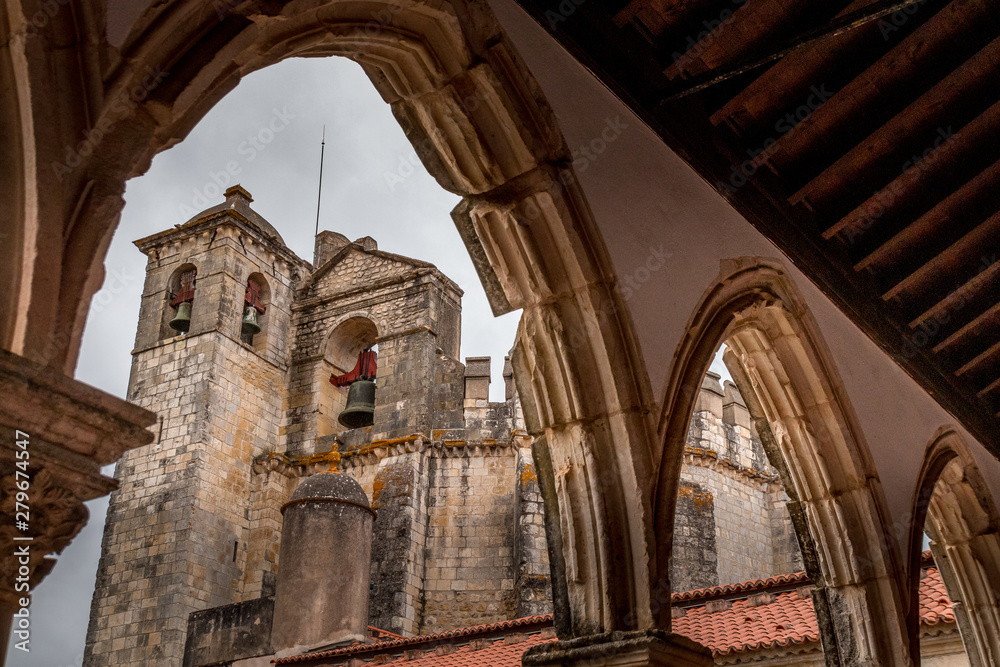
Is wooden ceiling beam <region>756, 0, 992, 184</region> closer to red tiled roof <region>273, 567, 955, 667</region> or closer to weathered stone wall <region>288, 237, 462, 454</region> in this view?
red tiled roof <region>273, 567, 955, 667</region>

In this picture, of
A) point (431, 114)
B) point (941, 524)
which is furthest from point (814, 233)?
point (431, 114)

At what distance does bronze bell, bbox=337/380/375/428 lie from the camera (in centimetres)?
1354

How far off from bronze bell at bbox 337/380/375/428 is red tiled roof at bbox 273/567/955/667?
5.07 metres

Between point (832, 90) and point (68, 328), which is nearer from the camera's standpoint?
point (68, 328)

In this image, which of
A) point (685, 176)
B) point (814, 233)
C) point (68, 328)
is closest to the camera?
point (68, 328)

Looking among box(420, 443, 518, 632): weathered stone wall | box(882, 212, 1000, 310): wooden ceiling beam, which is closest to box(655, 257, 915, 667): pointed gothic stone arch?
box(882, 212, 1000, 310): wooden ceiling beam

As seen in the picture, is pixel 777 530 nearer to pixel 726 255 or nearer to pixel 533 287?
pixel 726 255

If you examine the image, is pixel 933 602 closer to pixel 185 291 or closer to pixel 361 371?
pixel 361 371

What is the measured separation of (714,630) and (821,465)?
3019 mm

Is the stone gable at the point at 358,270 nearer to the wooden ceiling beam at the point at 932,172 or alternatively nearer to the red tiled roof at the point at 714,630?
the red tiled roof at the point at 714,630

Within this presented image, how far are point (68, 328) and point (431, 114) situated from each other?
1.71 meters

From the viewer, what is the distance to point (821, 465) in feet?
15.1

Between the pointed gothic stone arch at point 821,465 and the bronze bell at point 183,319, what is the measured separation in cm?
1115

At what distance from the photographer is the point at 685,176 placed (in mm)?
3984
